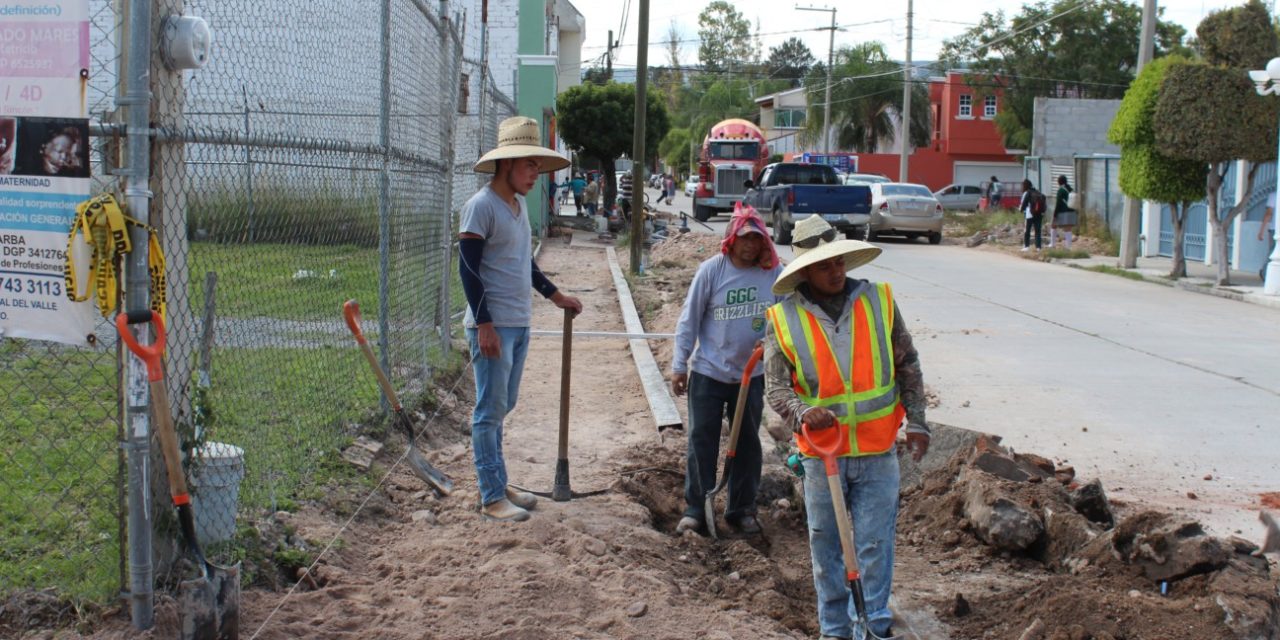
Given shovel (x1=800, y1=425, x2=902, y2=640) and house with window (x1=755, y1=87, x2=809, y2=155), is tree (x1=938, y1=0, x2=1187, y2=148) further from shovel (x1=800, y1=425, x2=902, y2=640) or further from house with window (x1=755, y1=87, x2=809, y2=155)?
shovel (x1=800, y1=425, x2=902, y2=640)

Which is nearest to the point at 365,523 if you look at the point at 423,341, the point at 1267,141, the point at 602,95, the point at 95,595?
the point at 95,595

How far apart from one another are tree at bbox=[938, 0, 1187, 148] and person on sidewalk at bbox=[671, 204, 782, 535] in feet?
182

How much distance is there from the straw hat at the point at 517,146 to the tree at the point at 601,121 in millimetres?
32480

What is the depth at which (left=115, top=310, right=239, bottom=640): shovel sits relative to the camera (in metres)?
3.55

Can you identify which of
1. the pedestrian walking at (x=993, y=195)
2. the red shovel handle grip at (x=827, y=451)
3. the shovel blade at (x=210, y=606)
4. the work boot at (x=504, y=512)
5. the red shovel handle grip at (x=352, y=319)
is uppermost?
the pedestrian walking at (x=993, y=195)

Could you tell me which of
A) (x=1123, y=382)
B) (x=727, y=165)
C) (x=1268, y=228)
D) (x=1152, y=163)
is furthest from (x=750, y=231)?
(x=727, y=165)

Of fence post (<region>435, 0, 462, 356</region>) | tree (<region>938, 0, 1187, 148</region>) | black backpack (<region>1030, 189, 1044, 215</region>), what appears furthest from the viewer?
tree (<region>938, 0, 1187, 148</region>)

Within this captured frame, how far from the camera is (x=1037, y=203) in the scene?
27.5m

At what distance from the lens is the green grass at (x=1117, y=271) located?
72.9 ft

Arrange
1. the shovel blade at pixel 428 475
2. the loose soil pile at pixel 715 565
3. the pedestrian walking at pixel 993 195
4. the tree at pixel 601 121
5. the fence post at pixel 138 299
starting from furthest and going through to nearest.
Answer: the pedestrian walking at pixel 993 195, the tree at pixel 601 121, the shovel blade at pixel 428 475, the loose soil pile at pixel 715 565, the fence post at pixel 138 299

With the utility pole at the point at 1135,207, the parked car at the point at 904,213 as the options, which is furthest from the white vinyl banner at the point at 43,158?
the parked car at the point at 904,213

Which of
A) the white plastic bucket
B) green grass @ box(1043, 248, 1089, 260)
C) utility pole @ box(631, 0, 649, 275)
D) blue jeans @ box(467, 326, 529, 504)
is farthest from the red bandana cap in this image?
green grass @ box(1043, 248, 1089, 260)

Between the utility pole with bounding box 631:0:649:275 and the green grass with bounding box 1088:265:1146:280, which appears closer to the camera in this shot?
the utility pole with bounding box 631:0:649:275

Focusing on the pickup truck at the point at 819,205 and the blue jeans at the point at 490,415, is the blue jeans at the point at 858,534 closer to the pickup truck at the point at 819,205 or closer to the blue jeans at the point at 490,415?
the blue jeans at the point at 490,415
